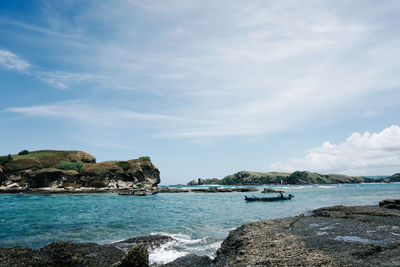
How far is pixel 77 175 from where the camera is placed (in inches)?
4193

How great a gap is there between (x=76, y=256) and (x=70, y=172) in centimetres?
10316

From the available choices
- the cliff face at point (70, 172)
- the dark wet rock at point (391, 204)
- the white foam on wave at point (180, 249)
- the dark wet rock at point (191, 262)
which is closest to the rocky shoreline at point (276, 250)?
the dark wet rock at point (191, 262)

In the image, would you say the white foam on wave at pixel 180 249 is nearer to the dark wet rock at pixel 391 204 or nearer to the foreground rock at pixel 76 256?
the foreground rock at pixel 76 256

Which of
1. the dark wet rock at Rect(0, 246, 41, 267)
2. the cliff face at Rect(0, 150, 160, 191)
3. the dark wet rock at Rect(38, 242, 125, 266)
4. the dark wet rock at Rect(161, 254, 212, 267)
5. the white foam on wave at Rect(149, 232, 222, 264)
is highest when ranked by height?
the cliff face at Rect(0, 150, 160, 191)

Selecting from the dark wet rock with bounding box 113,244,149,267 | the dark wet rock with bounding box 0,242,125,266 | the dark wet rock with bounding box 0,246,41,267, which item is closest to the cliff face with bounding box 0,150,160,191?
the dark wet rock with bounding box 0,246,41,267

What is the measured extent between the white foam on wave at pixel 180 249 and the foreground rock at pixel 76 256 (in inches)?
76.7

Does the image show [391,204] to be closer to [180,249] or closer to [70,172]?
[180,249]

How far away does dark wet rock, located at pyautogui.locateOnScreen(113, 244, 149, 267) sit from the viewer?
473 inches

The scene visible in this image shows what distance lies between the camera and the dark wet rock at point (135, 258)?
12023 millimetres

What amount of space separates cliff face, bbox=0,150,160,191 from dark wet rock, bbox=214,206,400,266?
104385 millimetres

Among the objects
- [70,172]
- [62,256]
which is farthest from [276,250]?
[70,172]

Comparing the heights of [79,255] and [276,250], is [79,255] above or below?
below

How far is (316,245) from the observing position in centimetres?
1261

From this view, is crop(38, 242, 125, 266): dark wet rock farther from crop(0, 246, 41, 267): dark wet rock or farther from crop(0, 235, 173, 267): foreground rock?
crop(0, 246, 41, 267): dark wet rock
